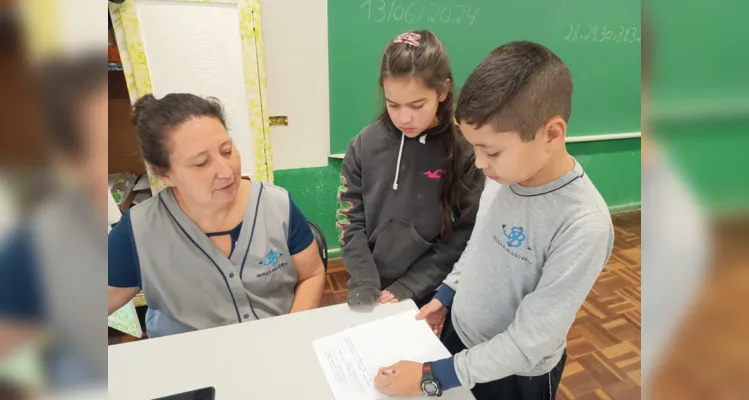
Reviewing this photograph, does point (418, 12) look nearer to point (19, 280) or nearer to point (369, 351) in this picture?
point (369, 351)

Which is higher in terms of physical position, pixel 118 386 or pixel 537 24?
pixel 537 24

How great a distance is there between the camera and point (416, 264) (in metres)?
1.34

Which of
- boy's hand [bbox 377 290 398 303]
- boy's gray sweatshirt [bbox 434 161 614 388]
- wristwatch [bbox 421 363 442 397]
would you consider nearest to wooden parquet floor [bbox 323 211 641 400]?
boy's gray sweatshirt [bbox 434 161 614 388]

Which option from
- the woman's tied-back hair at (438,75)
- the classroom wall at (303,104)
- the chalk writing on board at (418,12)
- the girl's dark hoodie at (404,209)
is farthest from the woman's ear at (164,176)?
the chalk writing on board at (418,12)

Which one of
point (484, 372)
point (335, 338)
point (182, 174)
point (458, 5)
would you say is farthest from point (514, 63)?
point (458, 5)

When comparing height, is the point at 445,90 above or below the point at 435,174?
above

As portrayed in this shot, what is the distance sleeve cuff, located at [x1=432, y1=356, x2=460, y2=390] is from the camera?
0.80 meters

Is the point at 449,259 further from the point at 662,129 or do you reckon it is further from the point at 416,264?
the point at 662,129

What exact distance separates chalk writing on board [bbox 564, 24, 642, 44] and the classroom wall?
3.28ft

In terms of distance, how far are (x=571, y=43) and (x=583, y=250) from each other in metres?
2.67

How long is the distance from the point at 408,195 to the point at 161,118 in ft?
2.27

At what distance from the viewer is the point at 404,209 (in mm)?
1296

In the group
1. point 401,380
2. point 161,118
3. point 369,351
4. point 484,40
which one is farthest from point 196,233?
point 484,40

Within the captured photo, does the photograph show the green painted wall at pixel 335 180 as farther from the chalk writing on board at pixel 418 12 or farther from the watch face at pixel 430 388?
the watch face at pixel 430 388
